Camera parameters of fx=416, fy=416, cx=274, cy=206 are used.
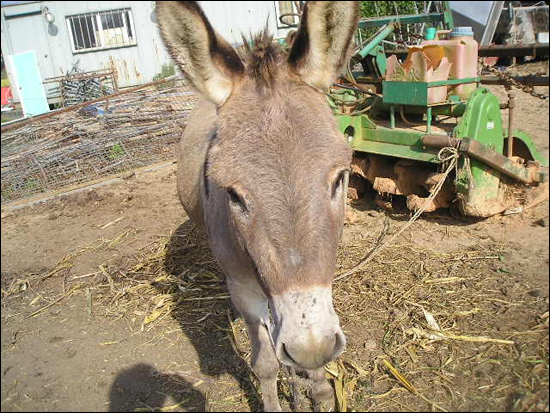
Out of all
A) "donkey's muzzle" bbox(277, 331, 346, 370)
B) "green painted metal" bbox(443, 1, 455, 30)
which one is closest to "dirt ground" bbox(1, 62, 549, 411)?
"donkey's muzzle" bbox(277, 331, 346, 370)

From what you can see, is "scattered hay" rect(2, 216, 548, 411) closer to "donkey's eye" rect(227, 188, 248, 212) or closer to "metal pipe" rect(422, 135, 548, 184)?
"metal pipe" rect(422, 135, 548, 184)

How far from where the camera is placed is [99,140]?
8023 millimetres

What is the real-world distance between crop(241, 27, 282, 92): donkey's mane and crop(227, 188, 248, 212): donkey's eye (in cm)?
56

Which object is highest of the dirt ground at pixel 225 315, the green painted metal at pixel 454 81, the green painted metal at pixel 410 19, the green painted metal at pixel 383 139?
the green painted metal at pixel 410 19

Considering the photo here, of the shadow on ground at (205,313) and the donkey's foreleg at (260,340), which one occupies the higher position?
the donkey's foreleg at (260,340)

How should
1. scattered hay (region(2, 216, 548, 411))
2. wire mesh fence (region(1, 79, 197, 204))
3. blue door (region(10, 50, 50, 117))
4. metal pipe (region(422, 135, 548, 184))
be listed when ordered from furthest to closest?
blue door (region(10, 50, 50, 117))
wire mesh fence (region(1, 79, 197, 204))
metal pipe (region(422, 135, 548, 184))
scattered hay (region(2, 216, 548, 411))

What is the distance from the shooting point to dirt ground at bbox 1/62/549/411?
5.29ft

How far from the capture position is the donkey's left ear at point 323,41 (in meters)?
1.96

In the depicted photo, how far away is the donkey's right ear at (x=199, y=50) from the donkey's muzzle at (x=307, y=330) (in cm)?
117

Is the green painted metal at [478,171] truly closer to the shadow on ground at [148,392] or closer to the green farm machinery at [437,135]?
the green farm machinery at [437,135]

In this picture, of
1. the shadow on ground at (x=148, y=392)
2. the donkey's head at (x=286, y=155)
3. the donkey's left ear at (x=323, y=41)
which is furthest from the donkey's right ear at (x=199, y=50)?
the shadow on ground at (x=148, y=392)

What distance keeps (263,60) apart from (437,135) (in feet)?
10.5

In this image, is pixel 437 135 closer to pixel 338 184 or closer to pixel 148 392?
pixel 338 184

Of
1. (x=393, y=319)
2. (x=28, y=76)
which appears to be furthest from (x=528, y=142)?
(x=28, y=76)
